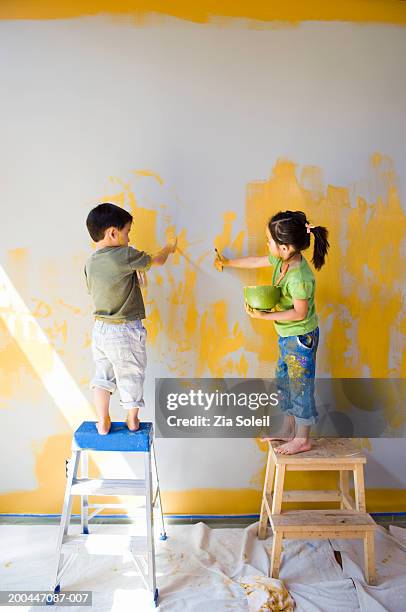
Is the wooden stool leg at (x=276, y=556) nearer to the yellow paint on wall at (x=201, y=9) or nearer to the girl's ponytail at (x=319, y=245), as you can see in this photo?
the girl's ponytail at (x=319, y=245)

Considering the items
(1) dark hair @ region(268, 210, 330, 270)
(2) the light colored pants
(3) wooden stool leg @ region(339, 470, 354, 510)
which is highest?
(1) dark hair @ region(268, 210, 330, 270)

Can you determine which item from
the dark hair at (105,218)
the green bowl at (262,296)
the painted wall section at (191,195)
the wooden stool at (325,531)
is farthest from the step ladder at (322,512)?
the dark hair at (105,218)

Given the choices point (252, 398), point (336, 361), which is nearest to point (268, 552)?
point (252, 398)

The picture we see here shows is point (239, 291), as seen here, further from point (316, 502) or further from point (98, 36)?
point (98, 36)

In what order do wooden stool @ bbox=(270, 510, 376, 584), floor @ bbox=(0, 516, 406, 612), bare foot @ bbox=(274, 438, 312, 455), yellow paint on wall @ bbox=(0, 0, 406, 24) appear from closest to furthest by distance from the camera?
floor @ bbox=(0, 516, 406, 612)
wooden stool @ bbox=(270, 510, 376, 584)
bare foot @ bbox=(274, 438, 312, 455)
yellow paint on wall @ bbox=(0, 0, 406, 24)

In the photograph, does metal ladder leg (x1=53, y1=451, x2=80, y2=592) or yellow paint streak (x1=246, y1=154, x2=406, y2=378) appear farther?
yellow paint streak (x1=246, y1=154, x2=406, y2=378)

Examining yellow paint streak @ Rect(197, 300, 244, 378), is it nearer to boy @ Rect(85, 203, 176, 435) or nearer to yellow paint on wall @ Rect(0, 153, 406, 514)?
yellow paint on wall @ Rect(0, 153, 406, 514)

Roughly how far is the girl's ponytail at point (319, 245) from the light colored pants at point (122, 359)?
2.65ft

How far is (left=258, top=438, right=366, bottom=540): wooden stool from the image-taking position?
192 cm

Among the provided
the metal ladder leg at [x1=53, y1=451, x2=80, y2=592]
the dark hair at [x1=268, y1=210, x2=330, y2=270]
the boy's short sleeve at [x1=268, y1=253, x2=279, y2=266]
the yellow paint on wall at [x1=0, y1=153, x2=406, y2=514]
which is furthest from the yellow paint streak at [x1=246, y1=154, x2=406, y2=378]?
the metal ladder leg at [x1=53, y1=451, x2=80, y2=592]

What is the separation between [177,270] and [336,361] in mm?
861

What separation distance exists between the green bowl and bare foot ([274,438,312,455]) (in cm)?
57

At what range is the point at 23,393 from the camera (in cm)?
223

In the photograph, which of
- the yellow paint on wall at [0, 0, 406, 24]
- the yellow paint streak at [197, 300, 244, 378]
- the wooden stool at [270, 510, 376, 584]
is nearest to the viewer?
the wooden stool at [270, 510, 376, 584]
